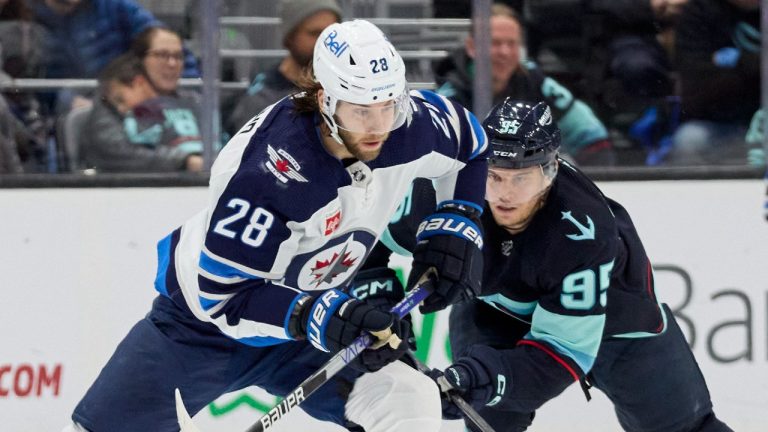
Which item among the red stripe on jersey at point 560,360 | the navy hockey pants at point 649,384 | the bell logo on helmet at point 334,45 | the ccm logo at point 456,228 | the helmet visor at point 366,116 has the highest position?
the bell logo on helmet at point 334,45

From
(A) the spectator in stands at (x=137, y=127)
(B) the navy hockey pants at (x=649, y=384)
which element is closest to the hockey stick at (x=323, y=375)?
(B) the navy hockey pants at (x=649, y=384)

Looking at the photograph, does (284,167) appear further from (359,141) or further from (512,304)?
(512,304)

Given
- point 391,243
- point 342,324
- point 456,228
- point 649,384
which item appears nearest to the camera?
point 342,324

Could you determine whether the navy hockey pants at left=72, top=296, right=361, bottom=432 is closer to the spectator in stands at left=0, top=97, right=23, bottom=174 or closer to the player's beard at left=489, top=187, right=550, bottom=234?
the player's beard at left=489, top=187, right=550, bottom=234

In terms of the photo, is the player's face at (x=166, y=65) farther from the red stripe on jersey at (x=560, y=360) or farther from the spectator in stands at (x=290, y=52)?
the red stripe on jersey at (x=560, y=360)

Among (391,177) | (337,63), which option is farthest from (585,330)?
(337,63)

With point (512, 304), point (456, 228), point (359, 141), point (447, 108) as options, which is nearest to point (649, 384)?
point (512, 304)

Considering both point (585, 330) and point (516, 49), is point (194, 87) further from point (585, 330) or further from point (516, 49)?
point (585, 330)

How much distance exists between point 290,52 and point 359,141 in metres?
1.44

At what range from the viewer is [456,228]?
294 cm

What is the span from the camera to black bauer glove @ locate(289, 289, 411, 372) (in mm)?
2541

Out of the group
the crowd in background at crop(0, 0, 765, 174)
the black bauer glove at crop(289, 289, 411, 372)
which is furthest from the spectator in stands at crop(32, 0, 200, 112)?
the black bauer glove at crop(289, 289, 411, 372)

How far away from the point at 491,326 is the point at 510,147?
0.55 meters

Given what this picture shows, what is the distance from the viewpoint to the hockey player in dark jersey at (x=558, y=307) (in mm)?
3021
